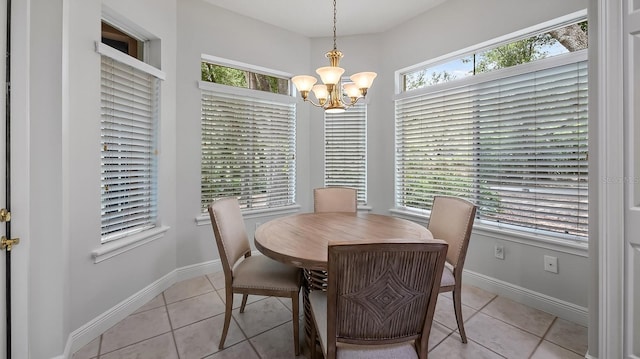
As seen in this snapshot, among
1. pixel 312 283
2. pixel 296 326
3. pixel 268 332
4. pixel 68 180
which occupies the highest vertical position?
pixel 68 180

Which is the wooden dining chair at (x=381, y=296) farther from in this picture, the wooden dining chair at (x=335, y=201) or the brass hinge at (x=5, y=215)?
the wooden dining chair at (x=335, y=201)

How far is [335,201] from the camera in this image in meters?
2.91

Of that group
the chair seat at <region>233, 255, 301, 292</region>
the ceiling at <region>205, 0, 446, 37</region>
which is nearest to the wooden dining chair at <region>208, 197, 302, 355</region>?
the chair seat at <region>233, 255, 301, 292</region>

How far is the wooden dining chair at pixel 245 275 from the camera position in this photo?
175cm

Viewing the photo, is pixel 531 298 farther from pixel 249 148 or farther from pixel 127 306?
pixel 127 306

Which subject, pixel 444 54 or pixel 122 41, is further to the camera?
pixel 444 54

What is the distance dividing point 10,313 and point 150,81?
6.54 feet

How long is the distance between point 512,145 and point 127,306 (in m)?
3.61

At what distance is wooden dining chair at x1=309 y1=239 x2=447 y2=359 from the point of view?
3.14ft

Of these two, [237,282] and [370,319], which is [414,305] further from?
[237,282]

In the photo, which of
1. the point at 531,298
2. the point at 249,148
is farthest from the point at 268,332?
the point at 531,298

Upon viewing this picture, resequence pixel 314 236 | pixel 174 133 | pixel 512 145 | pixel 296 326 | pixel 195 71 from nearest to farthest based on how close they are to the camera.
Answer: pixel 296 326 < pixel 314 236 < pixel 512 145 < pixel 174 133 < pixel 195 71

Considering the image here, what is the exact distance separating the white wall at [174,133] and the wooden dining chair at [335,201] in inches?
31.0

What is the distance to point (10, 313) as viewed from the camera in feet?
4.58
